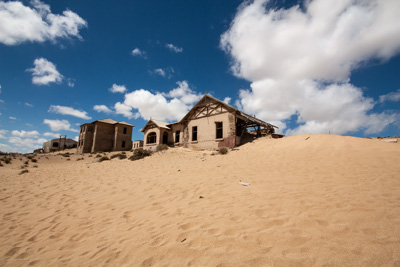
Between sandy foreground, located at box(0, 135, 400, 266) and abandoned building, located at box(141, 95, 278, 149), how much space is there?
9.56 metres

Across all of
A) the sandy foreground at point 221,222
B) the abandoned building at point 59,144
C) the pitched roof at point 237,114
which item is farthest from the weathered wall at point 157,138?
the abandoned building at point 59,144

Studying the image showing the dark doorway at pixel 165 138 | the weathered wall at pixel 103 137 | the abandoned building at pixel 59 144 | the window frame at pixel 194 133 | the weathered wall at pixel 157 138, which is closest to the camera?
the window frame at pixel 194 133

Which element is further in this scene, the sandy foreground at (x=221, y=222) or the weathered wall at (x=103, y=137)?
the weathered wall at (x=103, y=137)

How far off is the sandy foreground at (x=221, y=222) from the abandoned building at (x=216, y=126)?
956cm

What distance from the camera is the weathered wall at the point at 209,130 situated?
14883 millimetres

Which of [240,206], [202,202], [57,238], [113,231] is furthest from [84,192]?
[240,206]

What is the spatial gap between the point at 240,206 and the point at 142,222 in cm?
182

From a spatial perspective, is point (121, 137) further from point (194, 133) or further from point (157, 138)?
point (194, 133)

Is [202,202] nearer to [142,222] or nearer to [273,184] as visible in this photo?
[142,222]

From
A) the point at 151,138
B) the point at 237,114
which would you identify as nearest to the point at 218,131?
the point at 237,114

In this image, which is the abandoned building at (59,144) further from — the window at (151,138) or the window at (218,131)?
the window at (218,131)

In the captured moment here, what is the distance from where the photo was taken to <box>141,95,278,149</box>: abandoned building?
49.0 feet

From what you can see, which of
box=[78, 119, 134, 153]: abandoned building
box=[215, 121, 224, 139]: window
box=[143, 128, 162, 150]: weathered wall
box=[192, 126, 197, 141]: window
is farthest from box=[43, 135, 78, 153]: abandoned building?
box=[215, 121, 224, 139]: window

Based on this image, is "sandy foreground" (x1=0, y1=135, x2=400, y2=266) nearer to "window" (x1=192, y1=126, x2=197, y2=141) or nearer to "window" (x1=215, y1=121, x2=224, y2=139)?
"window" (x1=215, y1=121, x2=224, y2=139)
